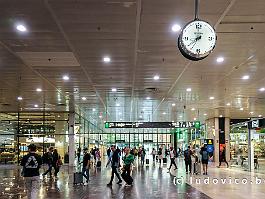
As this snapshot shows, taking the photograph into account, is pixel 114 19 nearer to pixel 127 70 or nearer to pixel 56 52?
pixel 56 52

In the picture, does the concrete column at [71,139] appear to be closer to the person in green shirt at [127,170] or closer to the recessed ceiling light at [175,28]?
the person in green shirt at [127,170]

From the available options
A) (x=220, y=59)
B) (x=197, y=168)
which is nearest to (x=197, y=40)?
(x=220, y=59)

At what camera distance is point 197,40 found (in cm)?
719

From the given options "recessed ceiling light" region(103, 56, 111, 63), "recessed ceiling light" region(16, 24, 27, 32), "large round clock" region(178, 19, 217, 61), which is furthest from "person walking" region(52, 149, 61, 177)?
"large round clock" region(178, 19, 217, 61)

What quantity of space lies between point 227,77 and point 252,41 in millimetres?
6651

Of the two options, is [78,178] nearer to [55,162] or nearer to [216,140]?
[55,162]

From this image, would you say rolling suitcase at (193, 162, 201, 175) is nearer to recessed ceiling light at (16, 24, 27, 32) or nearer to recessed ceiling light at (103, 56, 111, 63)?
recessed ceiling light at (103, 56, 111, 63)

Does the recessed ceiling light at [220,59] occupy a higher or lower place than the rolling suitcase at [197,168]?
higher

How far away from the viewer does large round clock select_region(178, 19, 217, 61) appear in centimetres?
714

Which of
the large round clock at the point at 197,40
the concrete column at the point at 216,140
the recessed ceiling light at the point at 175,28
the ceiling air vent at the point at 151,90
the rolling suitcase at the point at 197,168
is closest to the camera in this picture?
the large round clock at the point at 197,40

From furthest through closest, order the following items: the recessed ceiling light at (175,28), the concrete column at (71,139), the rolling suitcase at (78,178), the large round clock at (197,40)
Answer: the concrete column at (71,139)
the rolling suitcase at (78,178)
the recessed ceiling light at (175,28)
the large round clock at (197,40)

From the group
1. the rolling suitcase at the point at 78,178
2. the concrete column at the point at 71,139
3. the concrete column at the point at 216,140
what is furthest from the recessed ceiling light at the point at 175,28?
the concrete column at the point at 216,140

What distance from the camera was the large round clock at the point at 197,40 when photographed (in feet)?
23.4

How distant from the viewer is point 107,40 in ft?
42.3
